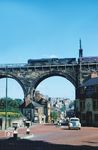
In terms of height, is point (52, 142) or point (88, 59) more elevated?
point (88, 59)

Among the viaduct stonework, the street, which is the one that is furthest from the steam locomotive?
the street

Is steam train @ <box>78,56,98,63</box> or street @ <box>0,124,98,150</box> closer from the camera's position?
street @ <box>0,124,98,150</box>

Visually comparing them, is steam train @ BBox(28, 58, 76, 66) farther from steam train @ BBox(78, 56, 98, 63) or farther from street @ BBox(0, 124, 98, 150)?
street @ BBox(0, 124, 98, 150)

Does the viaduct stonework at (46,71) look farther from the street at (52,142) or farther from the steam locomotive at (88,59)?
the street at (52,142)

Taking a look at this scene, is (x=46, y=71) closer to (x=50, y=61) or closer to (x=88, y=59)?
(x=50, y=61)

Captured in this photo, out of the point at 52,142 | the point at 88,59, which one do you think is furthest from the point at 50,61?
the point at 52,142

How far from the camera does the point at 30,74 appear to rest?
13000 cm

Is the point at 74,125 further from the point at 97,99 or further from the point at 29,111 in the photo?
the point at 29,111

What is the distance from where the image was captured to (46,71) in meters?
128

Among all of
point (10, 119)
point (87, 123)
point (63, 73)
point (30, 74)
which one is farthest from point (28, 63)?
point (10, 119)

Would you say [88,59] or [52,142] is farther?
Answer: [88,59]

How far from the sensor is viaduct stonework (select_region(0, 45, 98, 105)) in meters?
126

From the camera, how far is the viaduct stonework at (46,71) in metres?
126

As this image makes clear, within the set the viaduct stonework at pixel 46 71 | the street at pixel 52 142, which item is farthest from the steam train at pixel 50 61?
the street at pixel 52 142
